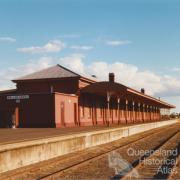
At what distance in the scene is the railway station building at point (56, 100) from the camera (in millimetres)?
36219

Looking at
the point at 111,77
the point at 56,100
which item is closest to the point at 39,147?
the point at 56,100

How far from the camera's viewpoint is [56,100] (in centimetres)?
3588

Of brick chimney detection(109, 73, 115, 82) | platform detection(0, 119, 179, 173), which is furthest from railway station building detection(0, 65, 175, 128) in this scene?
platform detection(0, 119, 179, 173)

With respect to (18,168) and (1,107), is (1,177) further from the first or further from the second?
(1,107)

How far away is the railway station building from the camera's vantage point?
119ft

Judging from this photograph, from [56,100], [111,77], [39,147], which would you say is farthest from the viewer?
[111,77]

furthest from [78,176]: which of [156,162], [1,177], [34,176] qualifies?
[156,162]

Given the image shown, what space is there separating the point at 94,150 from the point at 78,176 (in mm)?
8495

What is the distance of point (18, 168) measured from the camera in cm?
1312

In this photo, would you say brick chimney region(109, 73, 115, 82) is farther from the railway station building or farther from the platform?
the platform

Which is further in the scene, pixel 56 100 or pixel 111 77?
pixel 111 77

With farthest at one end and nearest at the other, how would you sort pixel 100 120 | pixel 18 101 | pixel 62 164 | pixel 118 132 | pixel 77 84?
1. pixel 100 120
2. pixel 77 84
3. pixel 18 101
4. pixel 118 132
5. pixel 62 164

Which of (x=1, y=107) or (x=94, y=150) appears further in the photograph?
(x=1, y=107)

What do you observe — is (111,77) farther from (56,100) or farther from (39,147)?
(39,147)
